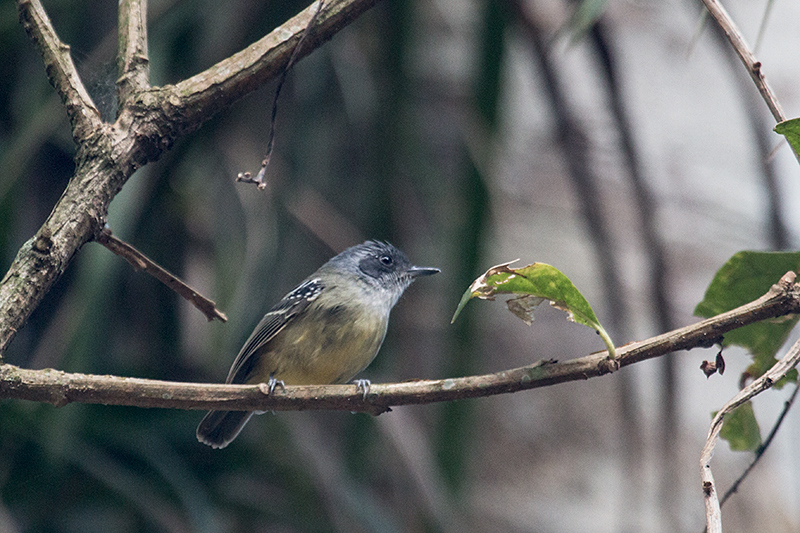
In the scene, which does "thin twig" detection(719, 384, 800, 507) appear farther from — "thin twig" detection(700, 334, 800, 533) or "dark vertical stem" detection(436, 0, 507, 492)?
"dark vertical stem" detection(436, 0, 507, 492)

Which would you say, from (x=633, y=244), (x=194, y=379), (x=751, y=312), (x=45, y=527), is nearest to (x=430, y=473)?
(x=194, y=379)

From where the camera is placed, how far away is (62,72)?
1.32 metres

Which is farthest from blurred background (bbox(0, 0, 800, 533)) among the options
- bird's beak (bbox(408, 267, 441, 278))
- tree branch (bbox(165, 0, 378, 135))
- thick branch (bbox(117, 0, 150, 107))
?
tree branch (bbox(165, 0, 378, 135))

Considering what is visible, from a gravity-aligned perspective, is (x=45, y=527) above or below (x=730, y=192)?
below

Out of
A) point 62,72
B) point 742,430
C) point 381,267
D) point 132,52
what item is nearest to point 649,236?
point 381,267

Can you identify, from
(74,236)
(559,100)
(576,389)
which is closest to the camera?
(74,236)

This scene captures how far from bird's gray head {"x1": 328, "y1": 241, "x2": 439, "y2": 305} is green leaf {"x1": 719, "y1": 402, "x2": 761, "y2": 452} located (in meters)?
1.43

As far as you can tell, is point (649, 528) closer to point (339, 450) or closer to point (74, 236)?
point (339, 450)

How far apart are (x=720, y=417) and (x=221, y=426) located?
6.39ft

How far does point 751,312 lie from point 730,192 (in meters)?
4.87

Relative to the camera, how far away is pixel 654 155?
583 cm

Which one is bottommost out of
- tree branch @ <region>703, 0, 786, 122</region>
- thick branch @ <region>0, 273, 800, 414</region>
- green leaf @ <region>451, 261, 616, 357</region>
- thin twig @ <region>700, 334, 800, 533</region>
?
thin twig @ <region>700, 334, 800, 533</region>

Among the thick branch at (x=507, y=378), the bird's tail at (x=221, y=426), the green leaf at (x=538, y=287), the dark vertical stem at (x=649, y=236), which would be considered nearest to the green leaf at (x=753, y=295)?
the thick branch at (x=507, y=378)

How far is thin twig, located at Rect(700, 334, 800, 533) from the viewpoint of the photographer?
1041 mm
